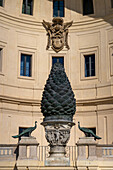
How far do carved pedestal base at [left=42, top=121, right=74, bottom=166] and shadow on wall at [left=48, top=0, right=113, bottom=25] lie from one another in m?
11.1

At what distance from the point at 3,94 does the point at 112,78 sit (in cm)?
661

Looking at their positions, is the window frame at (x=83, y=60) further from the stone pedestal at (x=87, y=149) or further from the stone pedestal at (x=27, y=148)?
the stone pedestal at (x=27, y=148)

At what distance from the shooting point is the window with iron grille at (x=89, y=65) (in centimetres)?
2198

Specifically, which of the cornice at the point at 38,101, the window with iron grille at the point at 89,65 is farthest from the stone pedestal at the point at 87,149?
the window with iron grille at the point at 89,65

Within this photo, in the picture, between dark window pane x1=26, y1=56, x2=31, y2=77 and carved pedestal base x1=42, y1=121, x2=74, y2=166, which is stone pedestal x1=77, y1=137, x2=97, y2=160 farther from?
dark window pane x1=26, y1=56, x2=31, y2=77

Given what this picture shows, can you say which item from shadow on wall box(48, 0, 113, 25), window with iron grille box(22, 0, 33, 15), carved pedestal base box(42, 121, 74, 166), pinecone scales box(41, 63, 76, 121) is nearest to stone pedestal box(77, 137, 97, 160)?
carved pedestal base box(42, 121, 74, 166)

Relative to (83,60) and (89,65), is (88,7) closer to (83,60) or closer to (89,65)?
(83,60)

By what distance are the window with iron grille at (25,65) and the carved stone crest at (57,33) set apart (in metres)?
1.44

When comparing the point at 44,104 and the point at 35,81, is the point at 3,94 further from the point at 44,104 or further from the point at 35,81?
the point at 44,104

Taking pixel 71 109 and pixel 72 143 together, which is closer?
pixel 71 109

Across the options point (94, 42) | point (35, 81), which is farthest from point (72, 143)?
point (94, 42)

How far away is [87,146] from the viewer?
1384 centimetres

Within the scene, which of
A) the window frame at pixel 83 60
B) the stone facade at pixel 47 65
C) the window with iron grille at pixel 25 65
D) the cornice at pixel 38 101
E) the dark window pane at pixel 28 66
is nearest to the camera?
the cornice at pixel 38 101

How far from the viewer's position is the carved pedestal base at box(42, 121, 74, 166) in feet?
40.5
